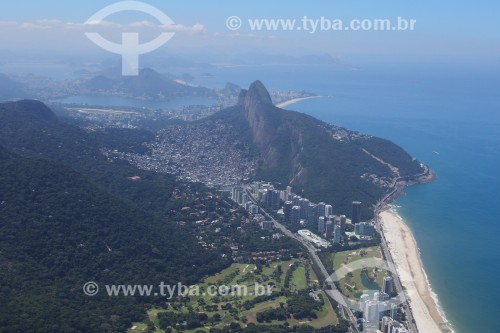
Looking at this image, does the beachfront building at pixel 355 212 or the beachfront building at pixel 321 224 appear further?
the beachfront building at pixel 355 212

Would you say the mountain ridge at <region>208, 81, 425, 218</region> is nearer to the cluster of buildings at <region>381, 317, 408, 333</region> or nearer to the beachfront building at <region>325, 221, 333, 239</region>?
the beachfront building at <region>325, 221, 333, 239</region>

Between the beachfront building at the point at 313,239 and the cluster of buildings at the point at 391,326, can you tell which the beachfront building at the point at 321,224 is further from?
the cluster of buildings at the point at 391,326

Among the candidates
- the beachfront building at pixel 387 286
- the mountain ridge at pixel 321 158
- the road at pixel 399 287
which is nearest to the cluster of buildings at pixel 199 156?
the mountain ridge at pixel 321 158

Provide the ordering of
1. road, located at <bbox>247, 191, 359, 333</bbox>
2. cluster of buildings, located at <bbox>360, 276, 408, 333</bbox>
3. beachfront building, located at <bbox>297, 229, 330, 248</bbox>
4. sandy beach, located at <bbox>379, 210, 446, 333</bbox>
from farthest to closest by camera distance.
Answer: beachfront building, located at <bbox>297, 229, 330, 248</bbox> → sandy beach, located at <bbox>379, 210, 446, 333</bbox> → road, located at <bbox>247, 191, 359, 333</bbox> → cluster of buildings, located at <bbox>360, 276, 408, 333</bbox>

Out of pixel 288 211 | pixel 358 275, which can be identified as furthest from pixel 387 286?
pixel 288 211

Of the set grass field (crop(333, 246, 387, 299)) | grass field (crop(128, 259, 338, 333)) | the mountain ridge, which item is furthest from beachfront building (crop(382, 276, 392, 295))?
the mountain ridge

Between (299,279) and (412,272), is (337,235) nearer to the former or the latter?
(412,272)

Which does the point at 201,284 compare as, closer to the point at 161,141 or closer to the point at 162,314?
the point at 162,314
